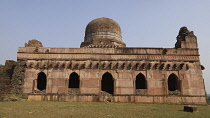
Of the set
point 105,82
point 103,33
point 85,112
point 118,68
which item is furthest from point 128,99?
point 103,33

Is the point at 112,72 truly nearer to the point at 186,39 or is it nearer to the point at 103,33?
the point at 103,33

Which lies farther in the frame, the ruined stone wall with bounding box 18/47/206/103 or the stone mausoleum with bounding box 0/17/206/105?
the ruined stone wall with bounding box 18/47/206/103

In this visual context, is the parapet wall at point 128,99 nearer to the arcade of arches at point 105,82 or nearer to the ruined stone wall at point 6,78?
the arcade of arches at point 105,82

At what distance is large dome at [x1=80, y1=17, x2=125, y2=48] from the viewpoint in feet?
73.7

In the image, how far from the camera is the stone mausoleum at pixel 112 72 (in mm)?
16188

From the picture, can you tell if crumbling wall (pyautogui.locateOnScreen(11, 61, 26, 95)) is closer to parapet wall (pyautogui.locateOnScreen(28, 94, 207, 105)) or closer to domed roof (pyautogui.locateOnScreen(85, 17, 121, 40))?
parapet wall (pyautogui.locateOnScreen(28, 94, 207, 105))

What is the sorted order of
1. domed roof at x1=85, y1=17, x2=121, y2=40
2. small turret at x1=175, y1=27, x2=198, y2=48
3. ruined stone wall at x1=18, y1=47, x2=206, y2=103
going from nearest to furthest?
ruined stone wall at x1=18, y1=47, x2=206, y2=103, small turret at x1=175, y1=27, x2=198, y2=48, domed roof at x1=85, y1=17, x2=121, y2=40

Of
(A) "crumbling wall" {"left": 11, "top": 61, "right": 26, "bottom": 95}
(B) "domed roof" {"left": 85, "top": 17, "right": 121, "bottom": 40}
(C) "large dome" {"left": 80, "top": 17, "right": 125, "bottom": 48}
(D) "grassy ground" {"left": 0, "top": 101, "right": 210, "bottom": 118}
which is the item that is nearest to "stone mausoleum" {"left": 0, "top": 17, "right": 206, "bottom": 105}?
(A) "crumbling wall" {"left": 11, "top": 61, "right": 26, "bottom": 95}

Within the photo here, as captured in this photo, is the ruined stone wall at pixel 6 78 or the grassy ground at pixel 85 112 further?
the ruined stone wall at pixel 6 78

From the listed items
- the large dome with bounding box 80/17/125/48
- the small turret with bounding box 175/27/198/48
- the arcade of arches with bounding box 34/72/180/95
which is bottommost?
the arcade of arches with bounding box 34/72/180/95

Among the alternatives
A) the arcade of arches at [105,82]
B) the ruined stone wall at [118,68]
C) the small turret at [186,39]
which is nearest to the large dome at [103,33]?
the ruined stone wall at [118,68]

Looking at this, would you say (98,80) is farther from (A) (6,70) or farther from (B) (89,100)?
(A) (6,70)

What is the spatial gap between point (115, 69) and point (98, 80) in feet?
6.90

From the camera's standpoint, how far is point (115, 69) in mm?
16922
